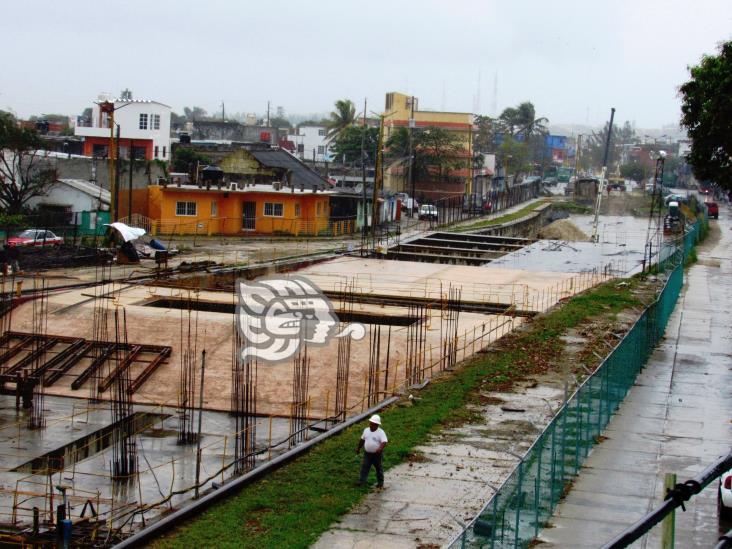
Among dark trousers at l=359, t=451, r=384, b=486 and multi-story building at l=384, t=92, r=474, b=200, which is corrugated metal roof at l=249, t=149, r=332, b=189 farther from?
dark trousers at l=359, t=451, r=384, b=486

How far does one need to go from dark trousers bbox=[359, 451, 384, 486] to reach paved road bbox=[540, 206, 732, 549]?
7.66 ft

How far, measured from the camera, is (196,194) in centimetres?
4891

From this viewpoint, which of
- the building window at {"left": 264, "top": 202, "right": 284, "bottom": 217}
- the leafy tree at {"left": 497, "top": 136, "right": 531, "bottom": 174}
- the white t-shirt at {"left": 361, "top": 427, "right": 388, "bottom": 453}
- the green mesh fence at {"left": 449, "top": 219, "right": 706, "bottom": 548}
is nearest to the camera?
the green mesh fence at {"left": 449, "top": 219, "right": 706, "bottom": 548}

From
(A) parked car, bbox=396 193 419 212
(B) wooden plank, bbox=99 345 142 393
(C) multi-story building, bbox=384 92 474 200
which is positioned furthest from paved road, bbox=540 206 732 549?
(C) multi-story building, bbox=384 92 474 200

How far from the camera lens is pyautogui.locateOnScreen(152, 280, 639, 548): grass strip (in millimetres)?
12281

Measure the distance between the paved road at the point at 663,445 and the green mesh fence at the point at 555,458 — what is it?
→ 276mm

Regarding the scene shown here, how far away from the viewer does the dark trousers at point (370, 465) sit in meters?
13.9

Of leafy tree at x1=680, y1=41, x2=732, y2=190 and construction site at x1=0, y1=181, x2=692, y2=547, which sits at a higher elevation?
leafy tree at x1=680, y1=41, x2=732, y2=190

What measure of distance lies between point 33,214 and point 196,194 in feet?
24.0

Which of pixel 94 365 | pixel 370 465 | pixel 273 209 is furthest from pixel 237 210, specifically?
pixel 370 465

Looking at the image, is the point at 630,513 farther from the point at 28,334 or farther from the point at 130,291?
the point at 130,291

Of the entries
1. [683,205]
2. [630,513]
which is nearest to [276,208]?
[683,205]

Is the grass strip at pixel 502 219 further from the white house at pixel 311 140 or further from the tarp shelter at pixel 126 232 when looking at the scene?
the white house at pixel 311 140

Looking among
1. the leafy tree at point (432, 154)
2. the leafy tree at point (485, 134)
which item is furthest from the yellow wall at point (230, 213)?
the leafy tree at point (485, 134)
